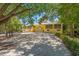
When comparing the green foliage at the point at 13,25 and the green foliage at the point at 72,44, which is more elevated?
the green foliage at the point at 13,25

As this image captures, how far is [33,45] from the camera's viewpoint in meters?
2.10

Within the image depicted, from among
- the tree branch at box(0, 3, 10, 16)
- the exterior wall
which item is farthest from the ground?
the tree branch at box(0, 3, 10, 16)

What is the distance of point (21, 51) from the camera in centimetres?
210

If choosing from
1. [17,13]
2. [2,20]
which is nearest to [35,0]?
[17,13]

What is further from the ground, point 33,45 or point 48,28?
point 48,28

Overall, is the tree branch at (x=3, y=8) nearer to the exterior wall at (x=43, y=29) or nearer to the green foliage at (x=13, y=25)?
the green foliage at (x=13, y=25)

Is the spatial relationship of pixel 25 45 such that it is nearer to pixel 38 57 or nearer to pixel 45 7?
pixel 38 57

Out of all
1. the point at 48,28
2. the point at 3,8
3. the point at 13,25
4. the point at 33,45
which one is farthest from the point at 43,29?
the point at 3,8

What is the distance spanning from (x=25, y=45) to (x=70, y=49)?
452 millimetres

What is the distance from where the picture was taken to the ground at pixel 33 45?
209 cm

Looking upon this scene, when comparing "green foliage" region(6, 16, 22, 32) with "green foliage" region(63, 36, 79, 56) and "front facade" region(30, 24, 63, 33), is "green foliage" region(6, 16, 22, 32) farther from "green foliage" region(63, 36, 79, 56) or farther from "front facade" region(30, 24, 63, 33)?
"green foliage" region(63, 36, 79, 56)

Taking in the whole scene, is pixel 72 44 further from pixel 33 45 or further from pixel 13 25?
pixel 13 25

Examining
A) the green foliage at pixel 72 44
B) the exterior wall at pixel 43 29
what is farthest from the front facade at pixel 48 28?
the green foliage at pixel 72 44

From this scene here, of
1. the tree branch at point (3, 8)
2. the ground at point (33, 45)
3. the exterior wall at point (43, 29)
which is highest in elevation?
the tree branch at point (3, 8)
